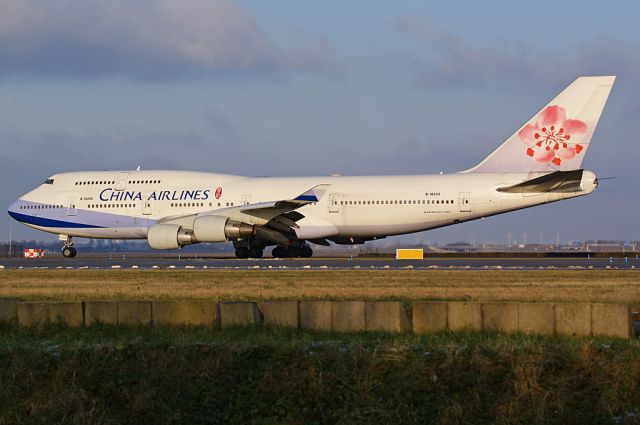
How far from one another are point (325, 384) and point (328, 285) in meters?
12.9

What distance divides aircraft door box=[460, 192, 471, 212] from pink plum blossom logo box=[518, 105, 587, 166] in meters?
3.75

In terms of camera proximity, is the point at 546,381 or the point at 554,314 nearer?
the point at 546,381

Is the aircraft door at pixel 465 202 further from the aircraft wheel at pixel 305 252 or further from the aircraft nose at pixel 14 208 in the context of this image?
the aircraft nose at pixel 14 208

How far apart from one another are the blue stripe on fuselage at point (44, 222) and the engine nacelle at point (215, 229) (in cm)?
789

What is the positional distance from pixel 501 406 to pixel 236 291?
39.6 feet

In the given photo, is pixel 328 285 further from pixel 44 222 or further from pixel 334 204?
pixel 44 222

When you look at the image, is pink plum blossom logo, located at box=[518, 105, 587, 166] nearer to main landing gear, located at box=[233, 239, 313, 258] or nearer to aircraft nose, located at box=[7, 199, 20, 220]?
main landing gear, located at box=[233, 239, 313, 258]

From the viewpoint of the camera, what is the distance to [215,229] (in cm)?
4116

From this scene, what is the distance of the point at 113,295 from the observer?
2161 cm

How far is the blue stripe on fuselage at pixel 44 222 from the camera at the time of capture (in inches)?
1843

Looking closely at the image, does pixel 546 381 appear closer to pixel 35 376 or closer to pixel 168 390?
pixel 168 390

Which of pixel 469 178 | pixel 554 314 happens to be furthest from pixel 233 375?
pixel 469 178

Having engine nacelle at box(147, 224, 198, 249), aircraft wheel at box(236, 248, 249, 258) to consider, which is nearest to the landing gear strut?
aircraft wheel at box(236, 248, 249, 258)

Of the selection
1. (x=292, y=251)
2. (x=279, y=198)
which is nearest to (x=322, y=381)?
(x=279, y=198)
